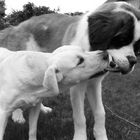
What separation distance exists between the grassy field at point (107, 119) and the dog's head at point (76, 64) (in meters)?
1.20

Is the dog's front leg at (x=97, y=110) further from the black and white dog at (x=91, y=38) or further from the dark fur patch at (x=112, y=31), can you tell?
the dark fur patch at (x=112, y=31)

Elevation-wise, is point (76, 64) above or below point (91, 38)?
below

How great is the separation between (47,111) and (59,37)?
59.3 inches

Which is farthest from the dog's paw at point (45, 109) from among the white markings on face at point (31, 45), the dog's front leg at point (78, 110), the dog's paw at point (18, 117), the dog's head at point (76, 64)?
the dog's head at point (76, 64)

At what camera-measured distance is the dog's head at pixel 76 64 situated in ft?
14.6

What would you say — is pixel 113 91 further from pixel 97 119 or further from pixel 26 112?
pixel 97 119

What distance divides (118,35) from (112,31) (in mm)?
82

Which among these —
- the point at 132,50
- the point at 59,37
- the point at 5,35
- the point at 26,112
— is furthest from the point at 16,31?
the point at 132,50

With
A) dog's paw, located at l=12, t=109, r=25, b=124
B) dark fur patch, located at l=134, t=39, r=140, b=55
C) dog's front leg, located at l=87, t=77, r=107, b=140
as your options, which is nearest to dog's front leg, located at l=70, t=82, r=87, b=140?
dog's front leg, located at l=87, t=77, r=107, b=140

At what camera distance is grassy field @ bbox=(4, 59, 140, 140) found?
5.55m

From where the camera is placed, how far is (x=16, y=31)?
644cm

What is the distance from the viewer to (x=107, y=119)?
637 cm

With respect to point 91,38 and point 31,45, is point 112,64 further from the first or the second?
point 31,45

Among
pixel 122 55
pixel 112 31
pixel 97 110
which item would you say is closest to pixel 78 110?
pixel 97 110
